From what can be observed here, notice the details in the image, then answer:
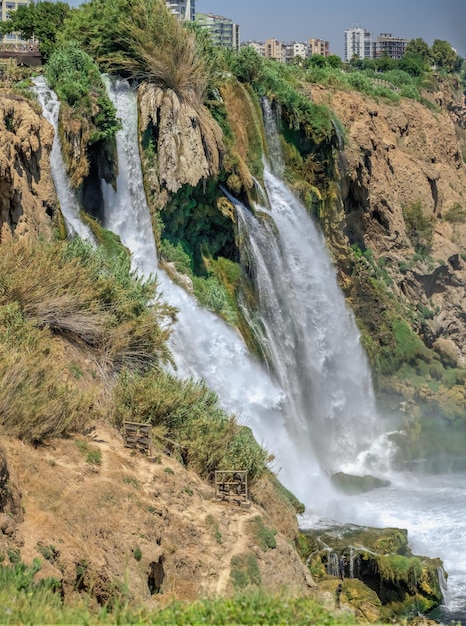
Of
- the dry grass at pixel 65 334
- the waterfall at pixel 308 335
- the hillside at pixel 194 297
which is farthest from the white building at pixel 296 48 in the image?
the dry grass at pixel 65 334

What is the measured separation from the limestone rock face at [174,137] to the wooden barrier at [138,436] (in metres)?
10.00

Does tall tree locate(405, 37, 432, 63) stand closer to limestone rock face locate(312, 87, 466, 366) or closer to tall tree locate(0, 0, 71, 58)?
limestone rock face locate(312, 87, 466, 366)

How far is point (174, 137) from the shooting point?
24062mm

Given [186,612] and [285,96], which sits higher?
[285,96]

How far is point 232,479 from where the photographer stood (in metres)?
15.6

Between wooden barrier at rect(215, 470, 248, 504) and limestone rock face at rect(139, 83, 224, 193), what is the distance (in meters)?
9.86

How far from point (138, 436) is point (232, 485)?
1610mm

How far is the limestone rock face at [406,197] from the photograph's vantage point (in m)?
36.2

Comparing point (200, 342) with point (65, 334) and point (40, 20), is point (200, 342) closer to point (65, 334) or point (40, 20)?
point (65, 334)

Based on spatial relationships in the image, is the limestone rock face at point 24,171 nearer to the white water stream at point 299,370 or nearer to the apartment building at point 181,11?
the white water stream at point 299,370

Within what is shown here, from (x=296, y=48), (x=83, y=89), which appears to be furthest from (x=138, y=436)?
(x=296, y=48)

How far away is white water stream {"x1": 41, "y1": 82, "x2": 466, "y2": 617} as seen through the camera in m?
21.4

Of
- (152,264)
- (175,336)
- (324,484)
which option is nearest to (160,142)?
(152,264)

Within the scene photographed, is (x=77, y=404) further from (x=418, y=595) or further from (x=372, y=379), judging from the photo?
(x=372, y=379)
